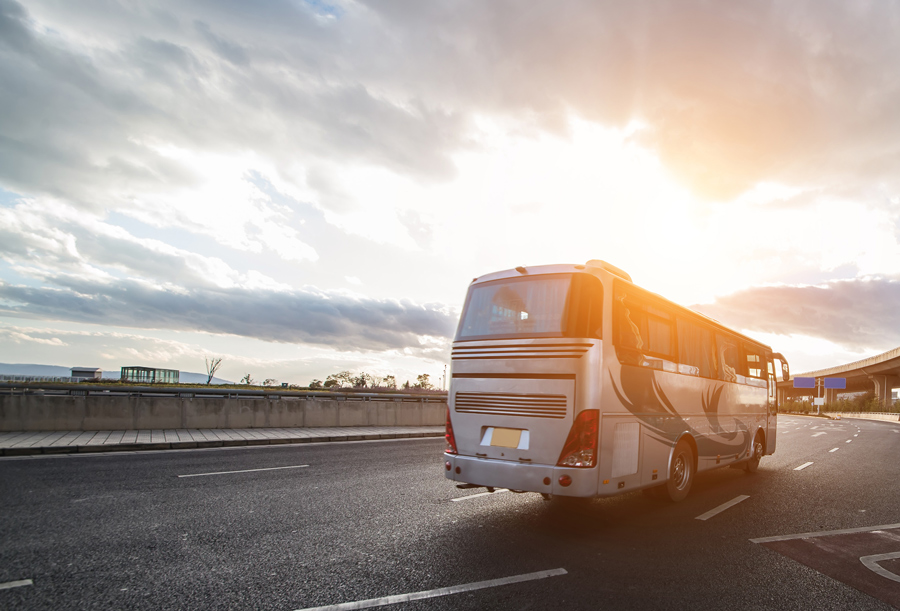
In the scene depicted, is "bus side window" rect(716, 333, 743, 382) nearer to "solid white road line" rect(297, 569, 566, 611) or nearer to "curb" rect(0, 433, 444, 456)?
"solid white road line" rect(297, 569, 566, 611)

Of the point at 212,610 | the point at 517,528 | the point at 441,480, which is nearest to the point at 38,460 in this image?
the point at 441,480

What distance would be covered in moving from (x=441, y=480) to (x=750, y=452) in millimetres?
7002

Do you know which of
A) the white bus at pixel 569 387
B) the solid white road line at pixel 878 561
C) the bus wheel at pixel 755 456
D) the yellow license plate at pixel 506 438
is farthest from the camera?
the bus wheel at pixel 755 456

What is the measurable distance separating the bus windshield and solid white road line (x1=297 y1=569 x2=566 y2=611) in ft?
8.73

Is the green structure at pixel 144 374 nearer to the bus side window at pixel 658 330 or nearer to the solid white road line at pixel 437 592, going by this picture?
the bus side window at pixel 658 330

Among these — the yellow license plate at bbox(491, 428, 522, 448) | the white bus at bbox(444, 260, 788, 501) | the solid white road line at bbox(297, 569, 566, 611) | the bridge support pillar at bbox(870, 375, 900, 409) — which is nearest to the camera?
the solid white road line at bbox(297, 569, 566, 611)

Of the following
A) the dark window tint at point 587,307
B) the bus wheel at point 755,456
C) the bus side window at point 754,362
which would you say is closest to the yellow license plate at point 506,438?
the dark window tint at point 587,307

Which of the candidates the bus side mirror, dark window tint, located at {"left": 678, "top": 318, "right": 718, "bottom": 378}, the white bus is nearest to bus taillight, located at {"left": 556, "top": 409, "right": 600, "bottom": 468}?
the white bus

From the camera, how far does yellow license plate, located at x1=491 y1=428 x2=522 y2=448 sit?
6.33 meters

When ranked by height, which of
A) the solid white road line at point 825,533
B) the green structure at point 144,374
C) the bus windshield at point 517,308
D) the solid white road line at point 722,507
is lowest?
the green structure at point 144,374

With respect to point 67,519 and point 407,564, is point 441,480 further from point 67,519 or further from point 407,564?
point 67,519

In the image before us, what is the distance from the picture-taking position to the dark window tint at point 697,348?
8297mm

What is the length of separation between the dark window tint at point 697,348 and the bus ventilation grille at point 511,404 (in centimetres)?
310

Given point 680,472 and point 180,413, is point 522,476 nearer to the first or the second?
point 680,472
